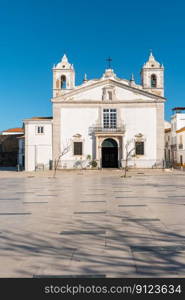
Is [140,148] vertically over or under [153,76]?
under

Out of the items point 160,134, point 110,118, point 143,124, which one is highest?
point 110,118

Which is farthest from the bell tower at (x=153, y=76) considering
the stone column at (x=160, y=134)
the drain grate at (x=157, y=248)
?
the drain grate at (x=157, y=248)

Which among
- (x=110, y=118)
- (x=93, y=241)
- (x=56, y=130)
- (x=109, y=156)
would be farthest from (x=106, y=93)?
(x=93, y=241)

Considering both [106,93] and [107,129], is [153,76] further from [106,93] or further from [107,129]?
[107,129]

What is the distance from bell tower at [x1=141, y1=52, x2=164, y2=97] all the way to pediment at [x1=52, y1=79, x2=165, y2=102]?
1.86m

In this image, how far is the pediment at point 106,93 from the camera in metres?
36.1

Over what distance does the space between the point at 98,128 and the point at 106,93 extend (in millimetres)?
4464

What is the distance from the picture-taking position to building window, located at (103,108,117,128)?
119 feet

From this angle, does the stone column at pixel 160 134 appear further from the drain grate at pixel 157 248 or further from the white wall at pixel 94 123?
the drain grate at pixel 157 248

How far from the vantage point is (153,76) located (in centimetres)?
3800

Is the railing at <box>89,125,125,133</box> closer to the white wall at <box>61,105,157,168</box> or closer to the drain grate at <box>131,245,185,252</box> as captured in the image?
the white wall at <box>61,105,157,168</box>

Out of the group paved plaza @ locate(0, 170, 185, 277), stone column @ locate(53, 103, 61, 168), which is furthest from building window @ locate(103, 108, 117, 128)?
paved plaza @ locate(0, 170, 185, 277)

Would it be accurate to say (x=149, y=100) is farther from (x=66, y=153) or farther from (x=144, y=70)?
(x=66, y=153)

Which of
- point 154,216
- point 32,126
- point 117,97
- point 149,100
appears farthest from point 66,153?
point 154,216
